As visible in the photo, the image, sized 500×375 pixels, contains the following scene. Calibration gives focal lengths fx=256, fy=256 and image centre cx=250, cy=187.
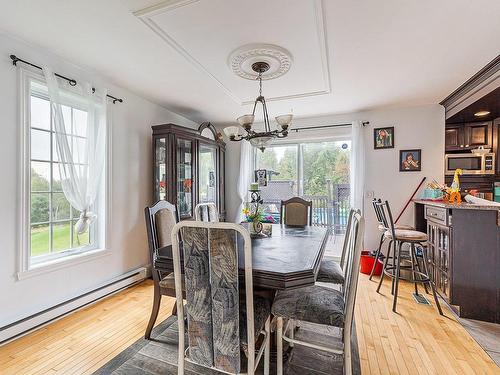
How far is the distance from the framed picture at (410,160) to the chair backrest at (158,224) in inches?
131

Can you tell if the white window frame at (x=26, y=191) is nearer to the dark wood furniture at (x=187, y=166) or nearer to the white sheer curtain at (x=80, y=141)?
the white sheer curtain at (x=80, y=141)

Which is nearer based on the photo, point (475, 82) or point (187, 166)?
point (475, 82)

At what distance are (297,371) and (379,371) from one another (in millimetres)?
536

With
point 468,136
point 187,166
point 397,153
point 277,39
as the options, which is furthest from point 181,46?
point 468,136

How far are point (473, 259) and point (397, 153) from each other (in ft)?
6.07

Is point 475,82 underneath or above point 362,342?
above

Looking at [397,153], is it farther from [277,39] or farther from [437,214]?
[277,39]

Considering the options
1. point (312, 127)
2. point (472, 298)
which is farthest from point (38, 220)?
point (472, 298)

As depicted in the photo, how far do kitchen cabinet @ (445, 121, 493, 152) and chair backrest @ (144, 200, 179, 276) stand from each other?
389cm

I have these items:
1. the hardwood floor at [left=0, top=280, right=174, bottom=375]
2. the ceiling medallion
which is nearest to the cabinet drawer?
the ceiling medallion

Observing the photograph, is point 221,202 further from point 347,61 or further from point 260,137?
point 347,61

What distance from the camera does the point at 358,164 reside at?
12.6 feet

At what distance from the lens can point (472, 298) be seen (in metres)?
2.36

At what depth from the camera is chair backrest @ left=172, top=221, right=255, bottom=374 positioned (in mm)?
1183
